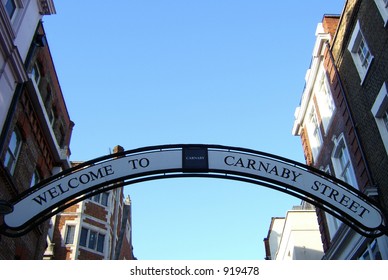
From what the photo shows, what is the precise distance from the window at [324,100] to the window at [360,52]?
→ 2.63 meters

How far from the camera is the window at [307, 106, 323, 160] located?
1864 cm

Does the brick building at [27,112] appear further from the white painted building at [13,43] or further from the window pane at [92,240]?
the window pane at [92,240]

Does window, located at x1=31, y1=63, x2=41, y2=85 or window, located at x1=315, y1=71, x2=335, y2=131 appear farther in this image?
window, located at x1=315, y1=71, x2=335, y2=131

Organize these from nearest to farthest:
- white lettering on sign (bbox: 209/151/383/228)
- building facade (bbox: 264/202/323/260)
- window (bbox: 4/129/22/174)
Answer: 1. white lettering on sign (bbox: 209/151/383/228)
2. window (bbox: 4/129/22/174)
3. building facade (bbox: 264/202/323/260)

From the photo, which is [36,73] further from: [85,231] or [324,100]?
[85,231]

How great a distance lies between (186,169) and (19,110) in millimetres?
7376

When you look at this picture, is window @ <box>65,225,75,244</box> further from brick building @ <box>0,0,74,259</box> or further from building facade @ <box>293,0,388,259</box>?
building facade @ <box>293,0,388,259</box>

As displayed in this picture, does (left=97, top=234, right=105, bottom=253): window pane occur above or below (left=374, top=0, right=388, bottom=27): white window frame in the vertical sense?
above

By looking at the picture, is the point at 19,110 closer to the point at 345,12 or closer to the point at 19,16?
the point at 19,16

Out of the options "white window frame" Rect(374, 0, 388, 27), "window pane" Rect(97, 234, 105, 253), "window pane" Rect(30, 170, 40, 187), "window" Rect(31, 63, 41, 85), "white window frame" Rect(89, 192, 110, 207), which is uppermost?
"white window frame" Rect(89, 192, 110, 207)

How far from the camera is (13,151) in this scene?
1369 centimetres

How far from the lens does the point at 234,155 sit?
8.84 meters

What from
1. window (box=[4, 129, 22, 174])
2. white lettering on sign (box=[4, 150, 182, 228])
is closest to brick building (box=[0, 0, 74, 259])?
window (box=[4, 129, 22, 174])

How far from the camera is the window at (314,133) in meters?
18.6
